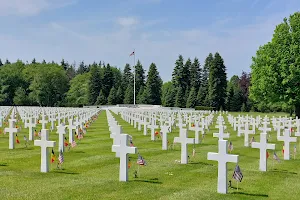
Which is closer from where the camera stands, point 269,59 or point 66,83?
point 269,59

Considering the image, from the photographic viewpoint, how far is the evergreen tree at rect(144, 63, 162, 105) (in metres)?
91.0

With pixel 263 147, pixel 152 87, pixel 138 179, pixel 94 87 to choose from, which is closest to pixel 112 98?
pixel 94 87

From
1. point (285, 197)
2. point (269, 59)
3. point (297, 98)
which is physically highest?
point (269, 59)

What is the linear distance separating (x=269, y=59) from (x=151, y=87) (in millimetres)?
53133

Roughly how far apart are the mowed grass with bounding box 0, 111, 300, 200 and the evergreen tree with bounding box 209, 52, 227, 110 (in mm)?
64354

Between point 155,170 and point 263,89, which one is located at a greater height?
point 263,89

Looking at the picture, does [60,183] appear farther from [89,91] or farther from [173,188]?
[89,91]

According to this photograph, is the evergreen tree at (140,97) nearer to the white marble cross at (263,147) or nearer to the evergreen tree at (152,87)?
the evergreen tree at (152,87)

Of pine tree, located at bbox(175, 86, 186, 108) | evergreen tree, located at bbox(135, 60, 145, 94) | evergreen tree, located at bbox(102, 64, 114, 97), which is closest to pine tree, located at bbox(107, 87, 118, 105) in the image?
evergreen tree, located at bbox(102, 64, 114, 97)

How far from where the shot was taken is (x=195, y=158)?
12.7m

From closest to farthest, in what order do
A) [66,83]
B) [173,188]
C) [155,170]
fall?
[173,188], [155,170], [66,83]

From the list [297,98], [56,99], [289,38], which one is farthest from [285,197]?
[56,99]

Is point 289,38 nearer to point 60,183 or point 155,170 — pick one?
point 155,170

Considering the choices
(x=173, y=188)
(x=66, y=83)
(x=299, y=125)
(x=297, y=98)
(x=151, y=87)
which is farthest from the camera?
(x=66, y=83)
